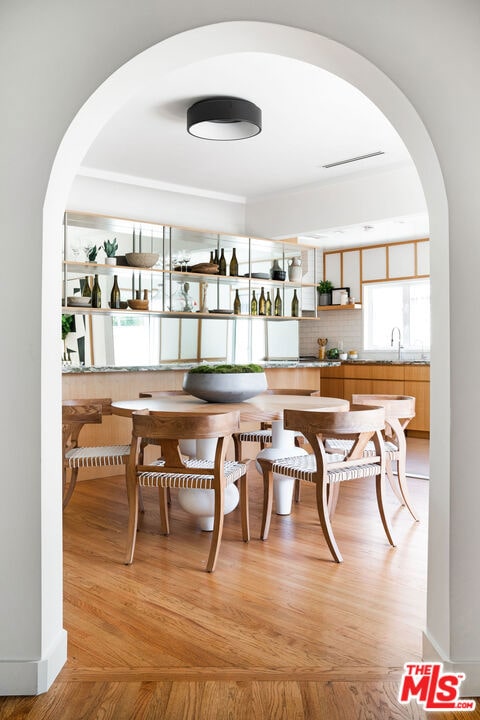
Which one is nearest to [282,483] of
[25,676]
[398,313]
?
[25,676]

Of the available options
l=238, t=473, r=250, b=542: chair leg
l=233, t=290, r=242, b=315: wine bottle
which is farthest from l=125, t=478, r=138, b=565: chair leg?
l=233, t=290, r=242, b=315: wine bottle

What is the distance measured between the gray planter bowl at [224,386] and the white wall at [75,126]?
72.0 inches

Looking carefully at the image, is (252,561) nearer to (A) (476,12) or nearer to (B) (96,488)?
Answer: (B) (96,488)

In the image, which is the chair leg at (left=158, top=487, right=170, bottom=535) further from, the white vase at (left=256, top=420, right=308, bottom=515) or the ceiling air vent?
the ceiling air vent

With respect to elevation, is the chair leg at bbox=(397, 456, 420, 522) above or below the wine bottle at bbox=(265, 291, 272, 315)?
below

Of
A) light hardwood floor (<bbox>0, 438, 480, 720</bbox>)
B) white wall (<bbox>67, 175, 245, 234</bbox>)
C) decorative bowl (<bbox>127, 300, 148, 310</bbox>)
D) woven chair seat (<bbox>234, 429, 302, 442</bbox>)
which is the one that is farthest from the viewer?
white wall (<bbox>67, 175, 245, 234</bbox>)

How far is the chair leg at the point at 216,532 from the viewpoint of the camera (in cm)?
307

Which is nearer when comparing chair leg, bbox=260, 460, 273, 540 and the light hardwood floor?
the light hardwood floor

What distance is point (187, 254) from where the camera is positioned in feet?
21.7

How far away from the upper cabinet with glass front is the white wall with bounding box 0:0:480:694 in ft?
11.4

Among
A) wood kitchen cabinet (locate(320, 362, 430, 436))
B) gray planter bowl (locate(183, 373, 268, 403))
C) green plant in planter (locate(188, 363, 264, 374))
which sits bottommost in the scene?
wood kitchen cabinet (locate(320, 362, 430, 436))

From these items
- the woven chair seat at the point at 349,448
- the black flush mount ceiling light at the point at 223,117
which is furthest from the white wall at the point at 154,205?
the woven chair seat at the point at 349,448

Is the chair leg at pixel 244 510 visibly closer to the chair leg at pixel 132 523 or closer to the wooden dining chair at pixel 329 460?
the wooden dining chair at pixel 329 460

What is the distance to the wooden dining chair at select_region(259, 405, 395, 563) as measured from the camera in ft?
10.5
